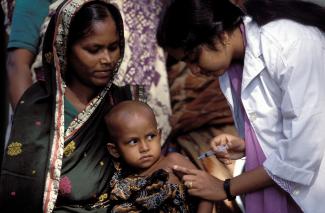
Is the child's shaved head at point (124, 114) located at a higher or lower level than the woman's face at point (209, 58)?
lower

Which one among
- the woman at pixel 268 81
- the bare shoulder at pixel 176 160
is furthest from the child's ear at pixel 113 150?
the woman at pixel 268 81

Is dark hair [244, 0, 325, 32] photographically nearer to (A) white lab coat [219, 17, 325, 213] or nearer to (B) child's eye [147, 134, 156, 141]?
(A) white lab coat [219, 17, 325, 213]

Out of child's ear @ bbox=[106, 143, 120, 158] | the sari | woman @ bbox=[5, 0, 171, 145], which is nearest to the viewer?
child's ear @ bbox=[106, 143, 120, 158]

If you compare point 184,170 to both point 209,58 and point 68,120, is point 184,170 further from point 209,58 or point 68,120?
point 68,120

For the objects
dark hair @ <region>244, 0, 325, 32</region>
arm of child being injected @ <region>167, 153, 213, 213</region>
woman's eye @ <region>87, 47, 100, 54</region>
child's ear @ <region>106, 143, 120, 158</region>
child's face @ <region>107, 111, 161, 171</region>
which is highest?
dark hair @ <region>244, 0, 325, 32</region>

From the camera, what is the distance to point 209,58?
7.67ft

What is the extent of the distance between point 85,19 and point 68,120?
486 mm

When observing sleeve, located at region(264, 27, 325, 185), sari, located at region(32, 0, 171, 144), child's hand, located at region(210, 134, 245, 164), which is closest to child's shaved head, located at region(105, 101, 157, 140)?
child's hand, located at region(210, 134, 245, 164)

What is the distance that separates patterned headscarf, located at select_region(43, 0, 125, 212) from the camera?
2.41 meters

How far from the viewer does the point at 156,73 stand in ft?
11.3

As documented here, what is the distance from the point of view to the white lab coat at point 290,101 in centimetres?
211

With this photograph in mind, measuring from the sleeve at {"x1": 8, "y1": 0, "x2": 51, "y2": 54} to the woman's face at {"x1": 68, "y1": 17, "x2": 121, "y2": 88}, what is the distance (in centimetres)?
48

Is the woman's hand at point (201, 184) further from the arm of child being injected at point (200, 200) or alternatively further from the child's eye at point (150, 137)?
the child's eye at point (150, 137)

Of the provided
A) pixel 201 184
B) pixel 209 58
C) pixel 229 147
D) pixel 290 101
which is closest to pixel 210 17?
pixel 209 58
